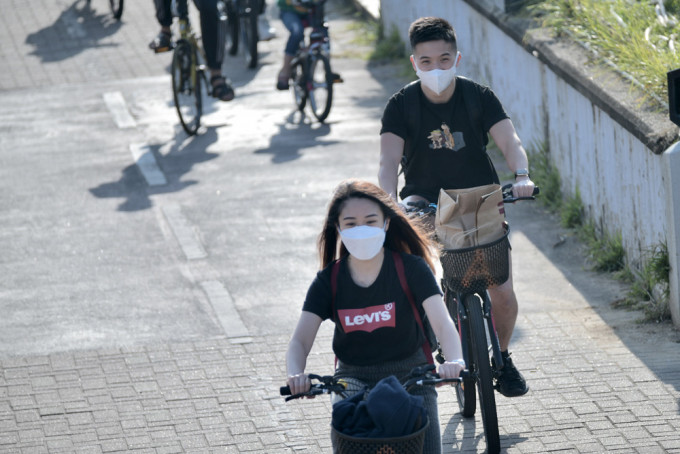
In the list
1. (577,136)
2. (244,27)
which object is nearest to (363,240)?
(577,136)

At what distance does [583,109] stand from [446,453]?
13.2 ft

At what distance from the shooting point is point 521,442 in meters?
5.85

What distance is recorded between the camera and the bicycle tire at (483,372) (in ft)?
17.7

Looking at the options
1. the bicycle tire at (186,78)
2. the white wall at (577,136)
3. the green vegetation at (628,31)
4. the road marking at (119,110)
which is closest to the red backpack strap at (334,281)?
the white wall at (577,136)

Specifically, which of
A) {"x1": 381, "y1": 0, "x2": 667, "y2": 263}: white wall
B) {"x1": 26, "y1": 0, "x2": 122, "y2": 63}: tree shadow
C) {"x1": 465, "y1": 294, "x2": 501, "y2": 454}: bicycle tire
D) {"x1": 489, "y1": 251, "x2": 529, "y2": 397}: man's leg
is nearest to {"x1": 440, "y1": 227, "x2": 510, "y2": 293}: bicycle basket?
{"x1": 465, "y1": 294, "x2": 501, "y2": 454}: bicycle tire

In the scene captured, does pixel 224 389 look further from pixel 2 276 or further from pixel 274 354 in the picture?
pixel 2 276

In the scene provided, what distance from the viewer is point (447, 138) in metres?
5.77

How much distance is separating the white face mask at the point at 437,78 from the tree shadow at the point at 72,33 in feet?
38.0

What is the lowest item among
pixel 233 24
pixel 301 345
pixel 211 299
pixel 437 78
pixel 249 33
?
pixel 233 24

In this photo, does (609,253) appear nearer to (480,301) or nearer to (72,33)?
(480,301)

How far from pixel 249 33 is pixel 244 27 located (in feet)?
0.86

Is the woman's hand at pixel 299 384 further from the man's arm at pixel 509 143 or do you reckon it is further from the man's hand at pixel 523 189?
the man's arm at pixel 509 143

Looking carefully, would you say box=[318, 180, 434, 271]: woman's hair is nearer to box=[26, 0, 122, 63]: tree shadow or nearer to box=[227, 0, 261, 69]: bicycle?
box=[227, 0, 261, 69]: bicycle

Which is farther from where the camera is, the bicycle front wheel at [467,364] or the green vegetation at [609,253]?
the green vegetation at [609,253]
